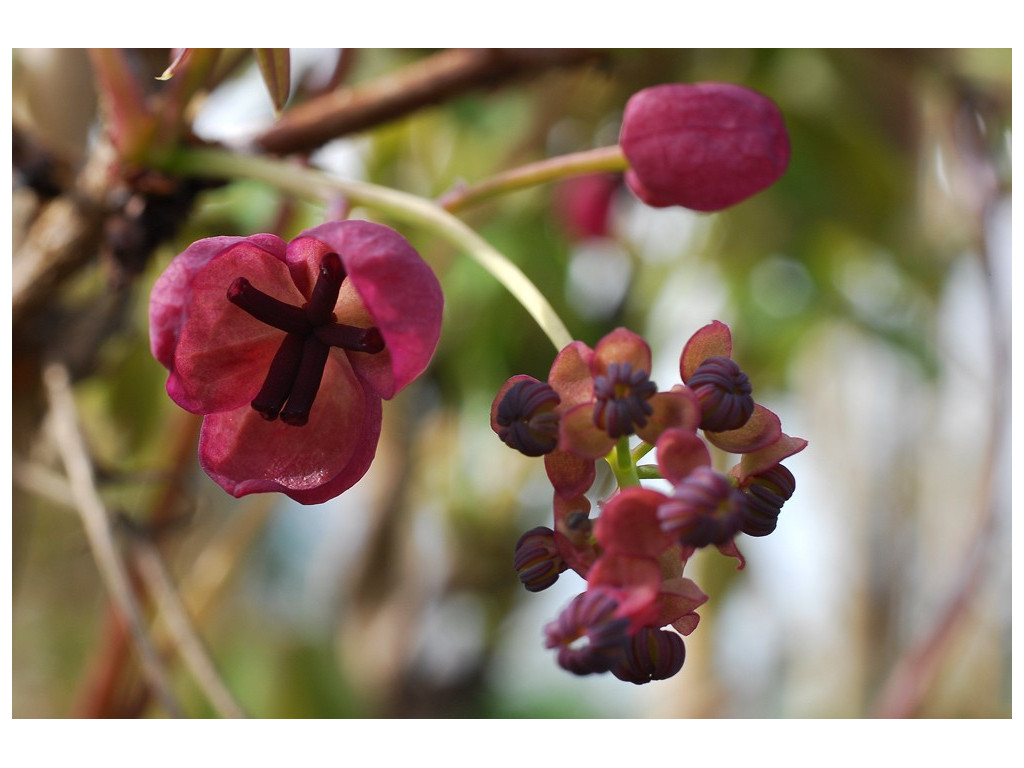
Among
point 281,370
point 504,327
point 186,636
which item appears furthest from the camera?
point 504,327

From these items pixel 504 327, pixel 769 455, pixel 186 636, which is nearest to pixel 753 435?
pixel 769 455

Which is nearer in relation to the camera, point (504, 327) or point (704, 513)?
point (704, 513)

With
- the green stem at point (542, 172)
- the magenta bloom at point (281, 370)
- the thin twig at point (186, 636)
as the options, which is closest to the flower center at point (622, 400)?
the magenta bloom at point (281, 370)

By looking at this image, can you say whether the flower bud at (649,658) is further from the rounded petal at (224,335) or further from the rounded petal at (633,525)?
the rounded petal at (224,335)

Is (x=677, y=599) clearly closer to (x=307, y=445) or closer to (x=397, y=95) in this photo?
(x=307, y=445)

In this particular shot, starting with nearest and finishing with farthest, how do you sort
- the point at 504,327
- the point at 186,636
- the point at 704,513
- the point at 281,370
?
the point at 704,513 → the point at 281,370 → the point at 186,636 → the point at 504,327

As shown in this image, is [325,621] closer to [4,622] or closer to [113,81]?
[4,622]

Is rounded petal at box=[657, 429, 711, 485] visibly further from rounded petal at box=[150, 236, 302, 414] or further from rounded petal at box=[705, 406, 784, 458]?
rounded petal at box=[150, 236, 302, 414]
